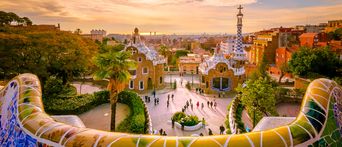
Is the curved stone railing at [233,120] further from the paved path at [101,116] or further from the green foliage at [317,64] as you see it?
the green foliage at [317,64]

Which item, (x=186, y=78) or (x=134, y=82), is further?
(x=186, y=78)

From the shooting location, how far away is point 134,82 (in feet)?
133

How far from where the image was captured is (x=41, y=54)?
104ft

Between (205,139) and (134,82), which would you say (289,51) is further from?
(205,139)

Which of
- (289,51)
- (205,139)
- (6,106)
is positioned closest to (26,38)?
(6,106)

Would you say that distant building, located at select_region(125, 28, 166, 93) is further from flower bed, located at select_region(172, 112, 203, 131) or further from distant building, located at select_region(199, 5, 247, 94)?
flower bed, located at select_region(172, 112, 203, 131)

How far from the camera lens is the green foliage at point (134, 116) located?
70.1 feet

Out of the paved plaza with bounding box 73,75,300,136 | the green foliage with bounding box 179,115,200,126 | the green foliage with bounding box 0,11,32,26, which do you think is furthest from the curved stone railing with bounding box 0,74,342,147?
the green foliage with bounding box 0,11,32,26

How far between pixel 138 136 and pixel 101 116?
22432 mm

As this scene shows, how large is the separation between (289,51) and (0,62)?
43.7 m

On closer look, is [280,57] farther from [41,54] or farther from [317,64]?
[41,54]

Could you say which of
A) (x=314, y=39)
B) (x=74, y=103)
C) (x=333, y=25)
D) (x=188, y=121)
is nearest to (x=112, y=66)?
(x=188, y=121)

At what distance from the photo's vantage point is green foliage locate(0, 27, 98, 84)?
95.7ft

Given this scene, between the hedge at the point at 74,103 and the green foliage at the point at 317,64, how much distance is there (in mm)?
25159
